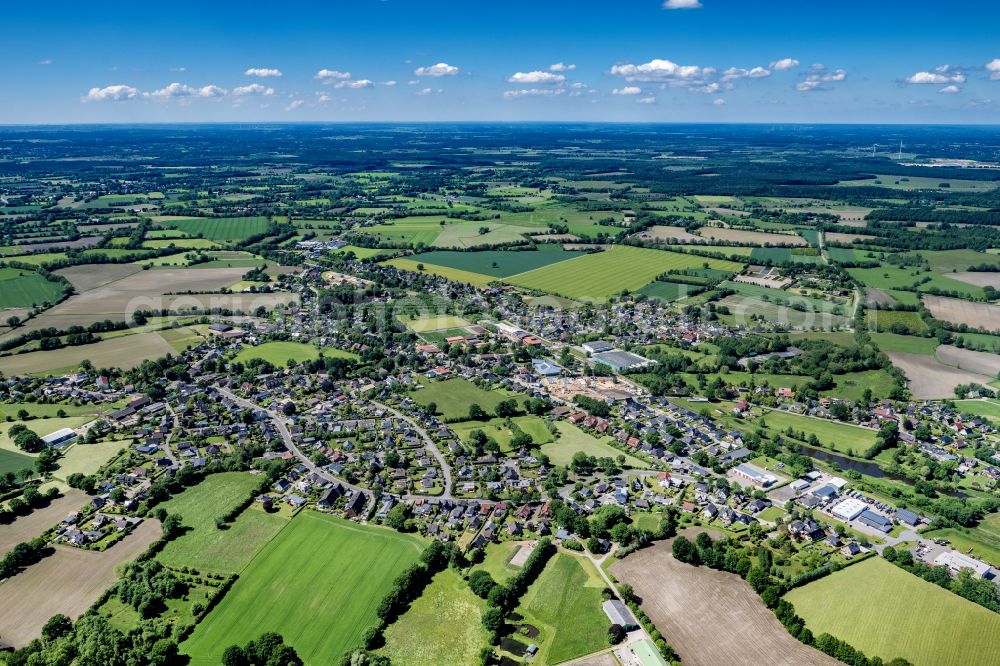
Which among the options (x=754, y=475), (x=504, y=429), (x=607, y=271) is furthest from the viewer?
(x=607, y=271)

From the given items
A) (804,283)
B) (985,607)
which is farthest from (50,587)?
(804,283)

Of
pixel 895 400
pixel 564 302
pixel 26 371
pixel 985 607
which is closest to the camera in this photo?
pixel 985 607

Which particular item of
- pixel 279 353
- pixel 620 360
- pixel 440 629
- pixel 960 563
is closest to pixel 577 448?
pixel 620 360

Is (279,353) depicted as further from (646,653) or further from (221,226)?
(221,226)

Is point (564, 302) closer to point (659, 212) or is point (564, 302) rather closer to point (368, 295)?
point (368, 295)

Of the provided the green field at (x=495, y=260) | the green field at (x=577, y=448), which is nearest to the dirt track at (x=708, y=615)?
the green field at (x=577, y=448)

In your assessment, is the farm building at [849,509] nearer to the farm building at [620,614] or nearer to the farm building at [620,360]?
the farm building at [620,614]
